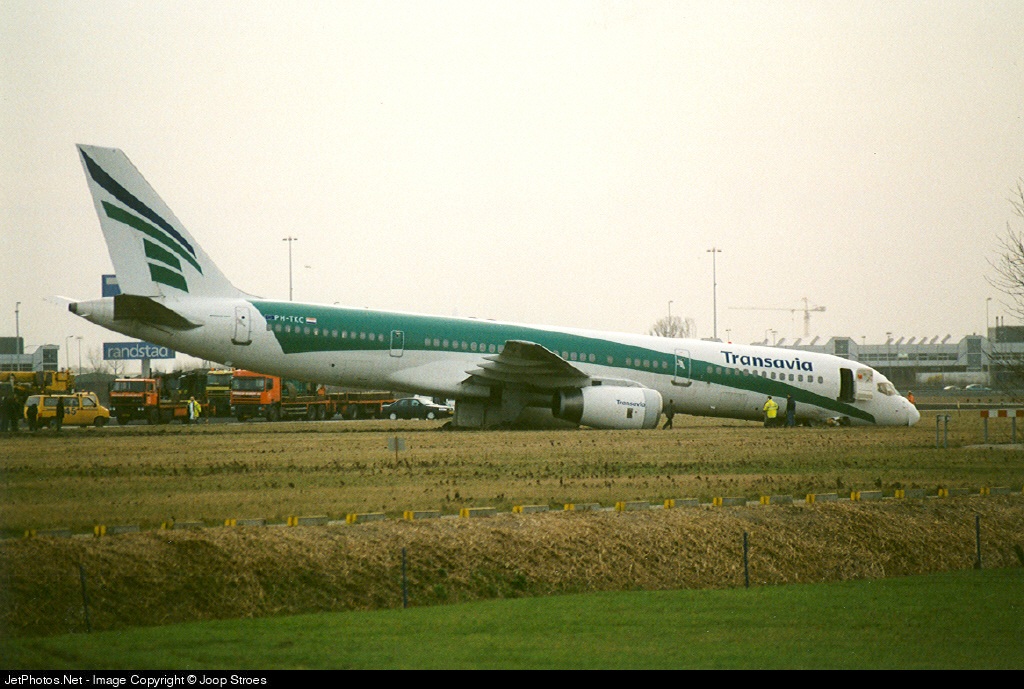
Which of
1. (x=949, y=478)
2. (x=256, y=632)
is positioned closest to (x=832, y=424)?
(x=949, y=478)

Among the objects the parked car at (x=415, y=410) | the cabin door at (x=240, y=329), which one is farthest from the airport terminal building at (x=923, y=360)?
the cabin door at (x=240, y=329)

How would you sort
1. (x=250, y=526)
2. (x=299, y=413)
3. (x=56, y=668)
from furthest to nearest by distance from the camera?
(x=299, y=413) < (x=250, y=526) < (x=56, y=668)

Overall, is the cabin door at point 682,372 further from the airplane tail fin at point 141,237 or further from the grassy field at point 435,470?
the airplane tail fin at point 141,237

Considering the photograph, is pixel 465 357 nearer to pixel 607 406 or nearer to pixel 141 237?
pixel 607 406

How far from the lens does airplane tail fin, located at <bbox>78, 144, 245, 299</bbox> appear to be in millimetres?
31547

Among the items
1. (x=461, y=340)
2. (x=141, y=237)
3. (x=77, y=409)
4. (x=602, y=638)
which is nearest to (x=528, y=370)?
(x=461, y=340)

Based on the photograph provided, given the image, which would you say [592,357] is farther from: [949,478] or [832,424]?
[949,478]

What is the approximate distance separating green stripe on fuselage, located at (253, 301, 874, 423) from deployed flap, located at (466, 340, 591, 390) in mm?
833

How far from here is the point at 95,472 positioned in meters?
19.8

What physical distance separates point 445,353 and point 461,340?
677 millimetres

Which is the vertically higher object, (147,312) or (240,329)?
(147,312)

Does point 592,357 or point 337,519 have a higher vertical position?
point 592,357

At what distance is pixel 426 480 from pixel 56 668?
1160cm

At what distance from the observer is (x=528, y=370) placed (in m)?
35.3
